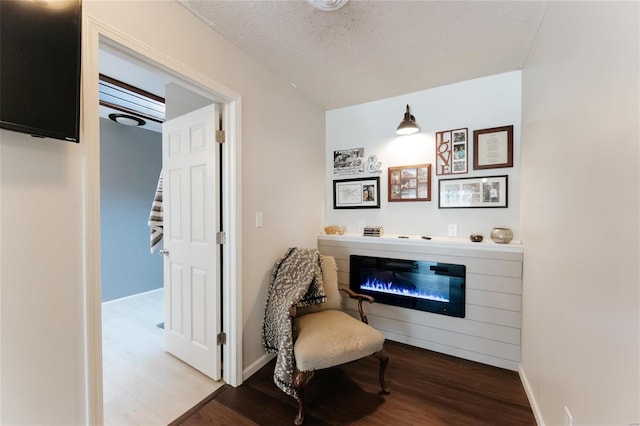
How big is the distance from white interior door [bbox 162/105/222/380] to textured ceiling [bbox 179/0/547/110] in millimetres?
630

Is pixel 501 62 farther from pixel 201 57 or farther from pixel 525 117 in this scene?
pixel 201 57

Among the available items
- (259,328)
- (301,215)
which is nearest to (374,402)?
(259,328)

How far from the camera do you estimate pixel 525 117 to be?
6.91 feet

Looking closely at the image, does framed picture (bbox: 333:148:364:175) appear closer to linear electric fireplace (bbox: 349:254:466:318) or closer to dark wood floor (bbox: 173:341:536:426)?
linear electric fireplace (bbox: 349:254:466:318)

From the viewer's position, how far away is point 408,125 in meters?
2.54

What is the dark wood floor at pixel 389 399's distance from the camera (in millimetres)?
1691

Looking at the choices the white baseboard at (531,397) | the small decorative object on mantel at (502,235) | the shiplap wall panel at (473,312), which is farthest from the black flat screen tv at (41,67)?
the white baseboard at (531,397)

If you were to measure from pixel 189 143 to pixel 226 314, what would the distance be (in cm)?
142

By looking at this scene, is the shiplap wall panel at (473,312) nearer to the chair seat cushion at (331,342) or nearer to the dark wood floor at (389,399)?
the dark wood floor at (389,399)

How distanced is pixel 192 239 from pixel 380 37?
210cm

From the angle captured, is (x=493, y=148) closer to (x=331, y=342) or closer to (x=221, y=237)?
(x=331, y=342)

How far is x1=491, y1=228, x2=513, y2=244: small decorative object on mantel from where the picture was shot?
2191 millimetres

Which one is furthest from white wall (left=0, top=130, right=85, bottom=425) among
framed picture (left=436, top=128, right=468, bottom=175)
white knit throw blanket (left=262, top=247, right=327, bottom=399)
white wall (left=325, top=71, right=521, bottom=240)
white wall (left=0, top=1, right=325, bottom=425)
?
framed picture (left=436, top=128, right=468, bottom=175)

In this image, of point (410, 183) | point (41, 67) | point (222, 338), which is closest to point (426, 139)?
point (410, 183)
